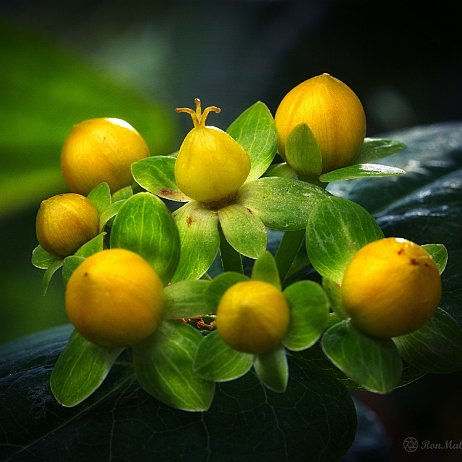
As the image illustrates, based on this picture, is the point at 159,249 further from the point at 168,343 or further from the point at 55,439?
the point at 55,439

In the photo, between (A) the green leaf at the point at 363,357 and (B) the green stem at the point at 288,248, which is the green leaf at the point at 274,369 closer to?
(A) the green leaf at the point at 363,357

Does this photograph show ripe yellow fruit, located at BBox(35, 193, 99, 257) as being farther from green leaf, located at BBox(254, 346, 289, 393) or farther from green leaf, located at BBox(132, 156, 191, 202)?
green leaf, located at BBox(254, 346, 289, 393)

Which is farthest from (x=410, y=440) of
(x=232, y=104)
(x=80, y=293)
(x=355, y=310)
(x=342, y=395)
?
(x=232, y=104)

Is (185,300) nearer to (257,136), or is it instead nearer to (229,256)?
(229,256)

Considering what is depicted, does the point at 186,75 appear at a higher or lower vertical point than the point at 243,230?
lower

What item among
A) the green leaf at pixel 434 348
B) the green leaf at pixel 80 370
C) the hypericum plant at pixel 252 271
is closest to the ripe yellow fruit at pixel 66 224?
the hypericum plant at pixel 252 271

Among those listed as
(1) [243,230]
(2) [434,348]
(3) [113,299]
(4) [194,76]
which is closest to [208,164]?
(1) [243,230]

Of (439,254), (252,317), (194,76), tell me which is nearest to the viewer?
(252,317)
